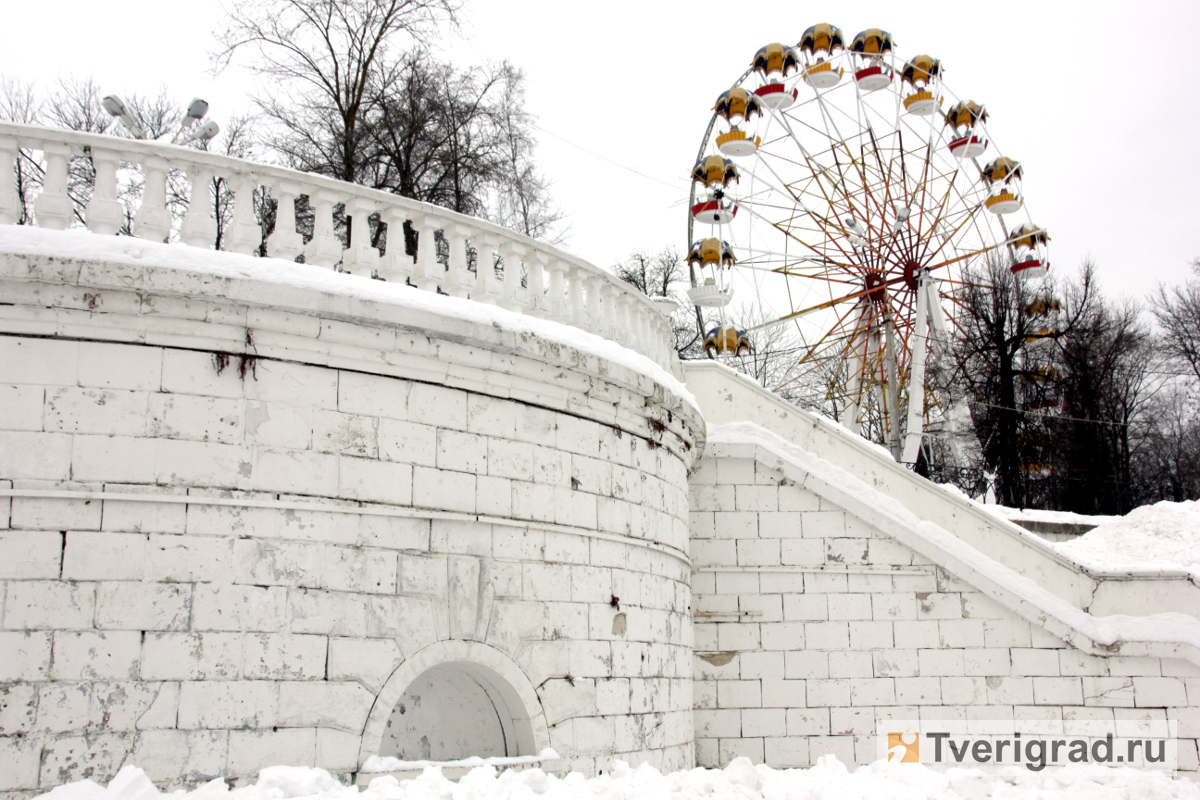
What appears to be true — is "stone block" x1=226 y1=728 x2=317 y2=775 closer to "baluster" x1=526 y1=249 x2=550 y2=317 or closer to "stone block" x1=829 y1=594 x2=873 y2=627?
"baluster" x1=526 y1=249 x2=550 y2=317

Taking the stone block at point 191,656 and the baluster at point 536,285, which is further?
the baluster at point 536,285

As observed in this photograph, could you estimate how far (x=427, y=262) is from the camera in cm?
726

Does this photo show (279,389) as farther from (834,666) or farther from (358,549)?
(834,666)

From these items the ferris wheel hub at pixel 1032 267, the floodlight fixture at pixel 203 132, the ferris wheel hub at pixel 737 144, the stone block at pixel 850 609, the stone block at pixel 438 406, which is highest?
the ferris wheel hub at pixel 737 144

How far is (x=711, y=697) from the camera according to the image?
10.0 meters

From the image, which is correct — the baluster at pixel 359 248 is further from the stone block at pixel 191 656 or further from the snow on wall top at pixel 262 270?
the stone block at pixel 191 656

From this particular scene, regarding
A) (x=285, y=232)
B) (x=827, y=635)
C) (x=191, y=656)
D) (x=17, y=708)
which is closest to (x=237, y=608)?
(x=191, y=656)

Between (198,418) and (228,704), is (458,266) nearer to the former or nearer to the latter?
(198,418)

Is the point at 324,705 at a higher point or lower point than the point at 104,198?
lower

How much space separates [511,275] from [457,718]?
3201 mm

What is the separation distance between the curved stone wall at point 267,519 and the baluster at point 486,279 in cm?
29

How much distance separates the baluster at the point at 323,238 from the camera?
679 centimetres

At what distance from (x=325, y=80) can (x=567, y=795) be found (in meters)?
12.6

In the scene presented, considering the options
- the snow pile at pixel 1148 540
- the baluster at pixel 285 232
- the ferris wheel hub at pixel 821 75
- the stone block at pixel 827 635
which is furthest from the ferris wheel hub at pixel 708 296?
the baluster at pixel 285 232
